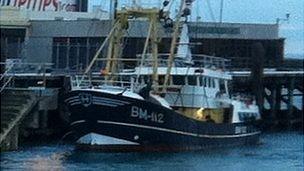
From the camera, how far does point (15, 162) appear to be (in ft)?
110

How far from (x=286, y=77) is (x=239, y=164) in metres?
28.3

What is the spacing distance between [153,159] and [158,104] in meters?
3.41

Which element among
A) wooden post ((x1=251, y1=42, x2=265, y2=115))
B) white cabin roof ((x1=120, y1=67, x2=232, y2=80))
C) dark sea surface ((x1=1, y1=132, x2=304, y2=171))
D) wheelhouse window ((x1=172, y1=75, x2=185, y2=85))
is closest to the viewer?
dark sea surface ((x1=1, y1=132, x2=304, y2=171))

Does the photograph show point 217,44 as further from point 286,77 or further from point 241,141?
point 241,141

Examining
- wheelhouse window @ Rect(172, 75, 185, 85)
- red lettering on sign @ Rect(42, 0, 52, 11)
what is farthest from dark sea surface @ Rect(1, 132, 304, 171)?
red lettering on sign @ Rect(42, 0, 52, 11)

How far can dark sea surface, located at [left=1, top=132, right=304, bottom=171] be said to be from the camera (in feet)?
112

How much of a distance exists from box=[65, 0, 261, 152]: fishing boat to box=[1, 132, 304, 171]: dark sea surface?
0.78 meters

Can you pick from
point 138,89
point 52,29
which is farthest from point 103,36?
point 138,89

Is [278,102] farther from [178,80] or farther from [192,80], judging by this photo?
[178,80]

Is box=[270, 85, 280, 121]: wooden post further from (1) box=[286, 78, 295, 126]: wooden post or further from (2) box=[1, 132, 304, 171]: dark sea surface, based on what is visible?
(2) box=[1, 132, 304, 171]: dark sea surface

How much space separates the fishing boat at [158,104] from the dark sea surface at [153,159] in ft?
2.56

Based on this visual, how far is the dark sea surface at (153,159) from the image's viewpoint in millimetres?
34281

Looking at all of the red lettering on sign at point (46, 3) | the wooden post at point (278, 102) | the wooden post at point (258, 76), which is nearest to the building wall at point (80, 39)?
the wooden post at point (258, 76)

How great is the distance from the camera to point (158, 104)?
135 feet
